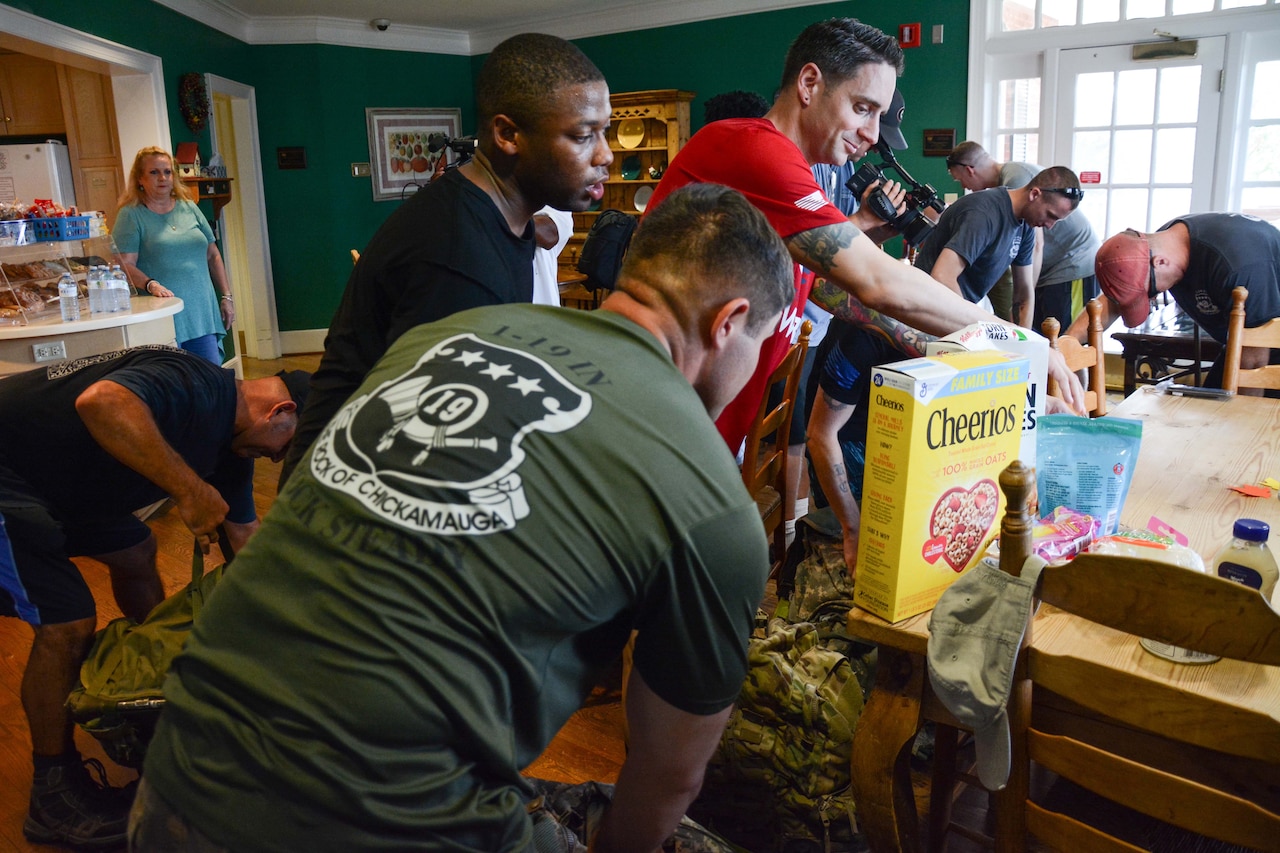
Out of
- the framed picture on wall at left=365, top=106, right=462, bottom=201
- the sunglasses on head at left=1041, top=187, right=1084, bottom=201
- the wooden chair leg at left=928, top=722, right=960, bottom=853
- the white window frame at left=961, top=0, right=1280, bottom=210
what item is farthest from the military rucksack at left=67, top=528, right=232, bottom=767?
the framed picture on wall at left=365, top=106, right=462, bottom=201

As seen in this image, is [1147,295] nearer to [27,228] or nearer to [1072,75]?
[1072,75]

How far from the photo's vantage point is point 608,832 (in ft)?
3.41

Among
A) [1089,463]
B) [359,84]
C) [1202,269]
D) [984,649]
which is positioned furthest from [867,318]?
[359,84]

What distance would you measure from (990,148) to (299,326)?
5824mm

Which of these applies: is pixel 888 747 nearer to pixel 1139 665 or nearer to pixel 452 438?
pixel 1139 665

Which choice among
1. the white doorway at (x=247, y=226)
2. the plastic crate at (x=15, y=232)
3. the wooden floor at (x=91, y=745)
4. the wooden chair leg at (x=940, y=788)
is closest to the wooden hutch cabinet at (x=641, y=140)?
the white doorway at (x=247, y=226)

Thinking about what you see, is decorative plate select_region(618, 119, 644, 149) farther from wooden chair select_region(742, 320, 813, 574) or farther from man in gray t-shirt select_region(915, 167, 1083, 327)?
wooden chair select_region(742, 320, 813, 574)

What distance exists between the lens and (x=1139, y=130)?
5.53 metres

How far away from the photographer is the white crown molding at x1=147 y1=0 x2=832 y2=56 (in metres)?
6.89

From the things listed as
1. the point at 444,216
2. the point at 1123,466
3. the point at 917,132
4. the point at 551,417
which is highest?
the point at 917,132

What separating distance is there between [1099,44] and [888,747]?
5.61 m

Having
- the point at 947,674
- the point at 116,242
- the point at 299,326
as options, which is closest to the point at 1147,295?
the point at 947,674

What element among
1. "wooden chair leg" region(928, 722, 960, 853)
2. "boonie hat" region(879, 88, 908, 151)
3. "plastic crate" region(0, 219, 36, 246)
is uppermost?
"boonie hat" region(879, 88, 908, 151)

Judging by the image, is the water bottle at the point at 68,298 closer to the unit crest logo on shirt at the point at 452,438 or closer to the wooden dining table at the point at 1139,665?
the unit crest logo on shirt at the point at 452,438
